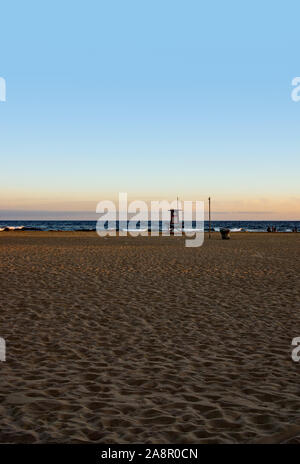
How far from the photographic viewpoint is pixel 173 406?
15.8 ft

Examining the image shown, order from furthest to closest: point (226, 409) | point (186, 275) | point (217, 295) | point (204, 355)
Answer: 1. point (186, 275)
2. point (217, 295)
3. point (204, 355)
4. point (226, 409)

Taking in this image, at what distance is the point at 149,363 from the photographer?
627cm

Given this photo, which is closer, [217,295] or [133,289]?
[217,295]

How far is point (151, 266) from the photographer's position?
1812cm

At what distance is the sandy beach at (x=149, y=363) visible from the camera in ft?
14.3

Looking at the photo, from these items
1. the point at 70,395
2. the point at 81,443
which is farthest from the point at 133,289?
the point at 81,443

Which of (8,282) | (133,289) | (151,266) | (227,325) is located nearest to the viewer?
(227,325)

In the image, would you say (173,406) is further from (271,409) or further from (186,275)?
(186,275)

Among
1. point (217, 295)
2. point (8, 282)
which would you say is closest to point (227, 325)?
point (217, 295)

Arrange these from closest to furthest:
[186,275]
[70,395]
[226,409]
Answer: [226,409] → [70,395] → [186,275]

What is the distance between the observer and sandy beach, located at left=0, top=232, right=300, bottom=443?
436cm

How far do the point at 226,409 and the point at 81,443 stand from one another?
1.65 metres

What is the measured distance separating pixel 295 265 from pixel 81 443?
16084 mm

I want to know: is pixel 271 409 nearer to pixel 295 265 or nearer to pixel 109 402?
pixel 109 402
